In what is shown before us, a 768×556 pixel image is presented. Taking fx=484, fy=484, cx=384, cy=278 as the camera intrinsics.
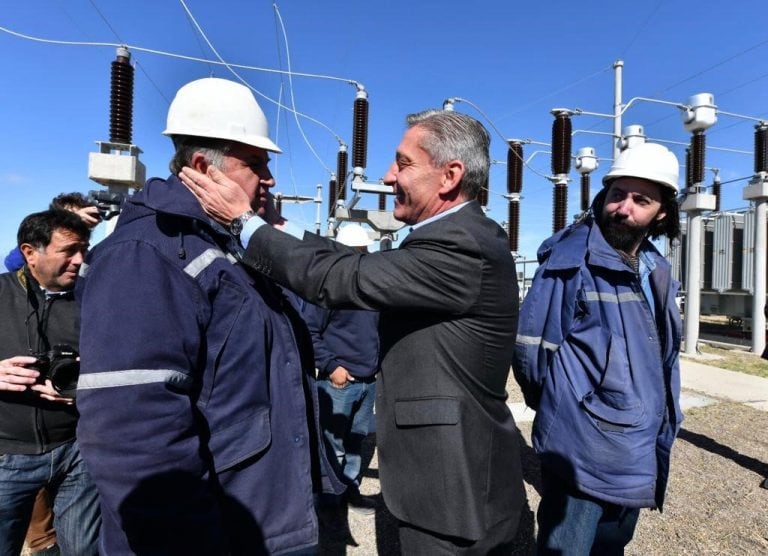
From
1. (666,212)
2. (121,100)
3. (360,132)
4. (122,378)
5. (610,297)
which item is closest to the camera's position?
(122,378)

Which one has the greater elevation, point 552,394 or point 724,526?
point 552,394

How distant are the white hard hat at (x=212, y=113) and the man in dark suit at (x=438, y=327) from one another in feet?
0.47

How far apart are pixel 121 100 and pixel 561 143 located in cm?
766

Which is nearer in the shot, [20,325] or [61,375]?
[61,375]

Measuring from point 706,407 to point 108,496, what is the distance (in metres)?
8.61

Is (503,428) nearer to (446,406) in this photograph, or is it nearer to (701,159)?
(446,406)

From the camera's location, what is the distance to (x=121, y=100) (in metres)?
4.15

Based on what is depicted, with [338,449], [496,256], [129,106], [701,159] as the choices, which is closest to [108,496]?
[496,256]

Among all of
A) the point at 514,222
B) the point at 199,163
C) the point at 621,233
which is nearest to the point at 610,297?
the point at 621,233

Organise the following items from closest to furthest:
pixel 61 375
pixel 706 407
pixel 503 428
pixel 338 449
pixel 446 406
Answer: pixel 446 406, pixel 503 428, pixel 61 375, pixel 338 449, pixel 706 407

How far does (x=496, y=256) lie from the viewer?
173cm

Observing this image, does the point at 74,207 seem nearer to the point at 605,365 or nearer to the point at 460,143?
the point at 460,143

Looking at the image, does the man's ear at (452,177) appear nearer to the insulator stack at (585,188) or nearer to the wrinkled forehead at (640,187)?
the wrinkled forehead at (640,187)

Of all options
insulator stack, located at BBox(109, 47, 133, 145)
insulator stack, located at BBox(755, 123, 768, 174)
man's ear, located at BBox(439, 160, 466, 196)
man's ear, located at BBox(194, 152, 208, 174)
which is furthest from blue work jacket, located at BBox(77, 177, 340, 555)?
insulator stack, located at BBox(755, 123, 768, 174)
